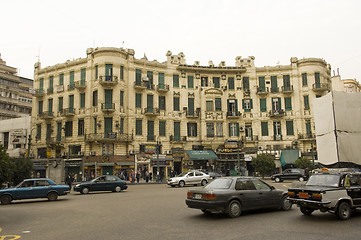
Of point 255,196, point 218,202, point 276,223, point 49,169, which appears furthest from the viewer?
point 49,169

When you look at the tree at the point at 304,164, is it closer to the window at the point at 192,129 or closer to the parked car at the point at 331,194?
the window at the point at 192,129

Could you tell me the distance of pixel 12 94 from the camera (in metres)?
60.7

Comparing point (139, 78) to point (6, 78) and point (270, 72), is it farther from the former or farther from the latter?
point (6, 78)

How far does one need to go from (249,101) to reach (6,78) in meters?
47.5

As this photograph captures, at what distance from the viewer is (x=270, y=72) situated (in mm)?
44719

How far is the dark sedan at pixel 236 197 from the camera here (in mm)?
10062

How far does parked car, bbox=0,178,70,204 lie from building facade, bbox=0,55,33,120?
46310 millimetres

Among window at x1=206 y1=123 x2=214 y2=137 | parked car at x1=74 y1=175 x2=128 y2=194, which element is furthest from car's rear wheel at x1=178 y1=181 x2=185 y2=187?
window at x1=206 y1=123 x2=214 y2=137

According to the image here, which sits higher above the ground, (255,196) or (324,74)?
(324,74)

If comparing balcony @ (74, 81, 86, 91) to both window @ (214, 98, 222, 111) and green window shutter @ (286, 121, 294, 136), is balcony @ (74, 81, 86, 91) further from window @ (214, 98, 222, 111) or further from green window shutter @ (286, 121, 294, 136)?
green window shutter @ (286, 121, 294, 136)

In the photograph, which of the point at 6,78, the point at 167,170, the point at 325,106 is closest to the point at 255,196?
→ the point at 325,106

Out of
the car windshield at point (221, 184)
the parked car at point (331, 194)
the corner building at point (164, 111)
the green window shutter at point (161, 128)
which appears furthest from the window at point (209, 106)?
the parked car at point (331, 194)

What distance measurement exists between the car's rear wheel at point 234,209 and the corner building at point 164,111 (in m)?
27.3

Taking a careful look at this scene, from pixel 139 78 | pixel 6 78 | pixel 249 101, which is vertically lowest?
pixel 249 101
